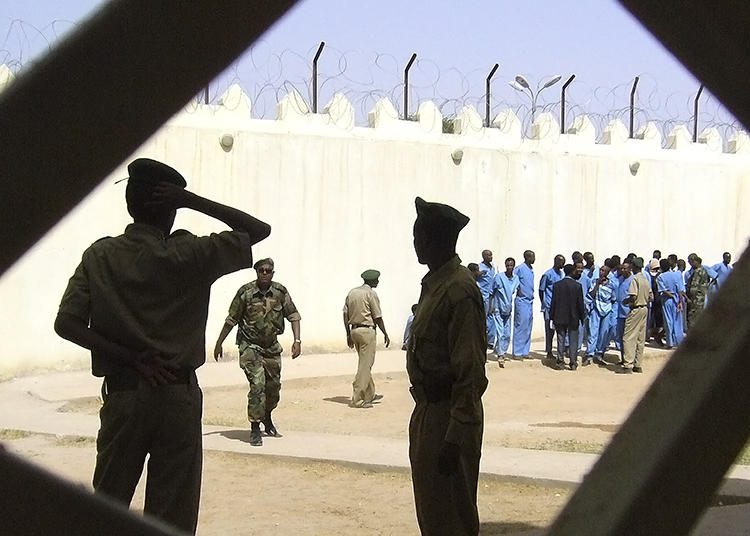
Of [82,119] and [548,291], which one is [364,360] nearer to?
[548,291]

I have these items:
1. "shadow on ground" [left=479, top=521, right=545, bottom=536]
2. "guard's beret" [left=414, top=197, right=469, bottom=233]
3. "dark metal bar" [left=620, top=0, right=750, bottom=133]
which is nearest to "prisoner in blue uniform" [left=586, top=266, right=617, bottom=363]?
"shadow on ground" [left=479, top=521, right=545, bottom=536]

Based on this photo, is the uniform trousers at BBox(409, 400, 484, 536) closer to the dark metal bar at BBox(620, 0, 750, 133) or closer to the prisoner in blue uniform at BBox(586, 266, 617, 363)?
the dark metal bar at BBox(620, 0, 750, 133)

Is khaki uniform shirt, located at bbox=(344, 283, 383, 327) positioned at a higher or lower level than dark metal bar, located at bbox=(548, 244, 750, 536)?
lower

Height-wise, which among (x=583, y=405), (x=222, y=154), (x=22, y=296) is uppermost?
(x=222, y=154)

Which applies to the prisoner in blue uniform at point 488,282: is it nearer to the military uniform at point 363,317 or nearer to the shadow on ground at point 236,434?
the military uniform at point 363,317

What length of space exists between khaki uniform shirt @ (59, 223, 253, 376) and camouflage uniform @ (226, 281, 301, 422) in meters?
5.53

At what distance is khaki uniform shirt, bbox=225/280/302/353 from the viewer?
8594mm

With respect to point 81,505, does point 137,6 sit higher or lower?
higher

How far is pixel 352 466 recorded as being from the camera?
302 inches

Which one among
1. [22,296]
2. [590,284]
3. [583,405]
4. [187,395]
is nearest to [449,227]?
[187,395]

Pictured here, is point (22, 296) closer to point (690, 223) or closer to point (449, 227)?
point (449, 227)

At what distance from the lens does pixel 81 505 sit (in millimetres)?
788

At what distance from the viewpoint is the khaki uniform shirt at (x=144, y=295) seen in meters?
2.86

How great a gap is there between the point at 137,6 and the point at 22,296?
40.9ft
